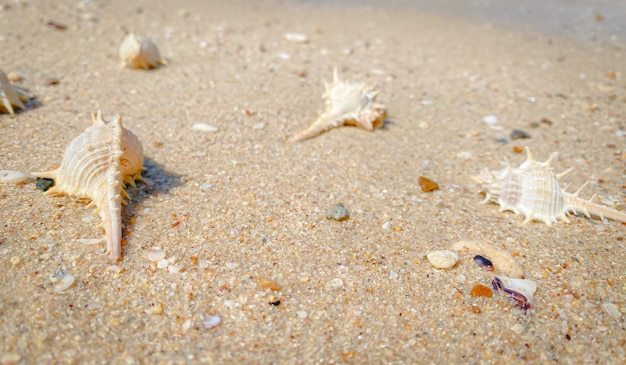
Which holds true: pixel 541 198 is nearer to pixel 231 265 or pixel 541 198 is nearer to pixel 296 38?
pixel 231 265

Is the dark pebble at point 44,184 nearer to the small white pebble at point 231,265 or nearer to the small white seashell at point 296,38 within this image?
the small white pebble at point 231,265

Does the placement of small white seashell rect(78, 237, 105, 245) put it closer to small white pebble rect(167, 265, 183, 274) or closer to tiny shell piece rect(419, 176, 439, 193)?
small white pebble rect(167, 265, 183, 274)

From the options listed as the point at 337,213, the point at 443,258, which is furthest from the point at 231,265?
the point at 443,258

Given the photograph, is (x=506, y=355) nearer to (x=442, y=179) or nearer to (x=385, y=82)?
(x=442, y=179)

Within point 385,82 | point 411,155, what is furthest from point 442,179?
point 385,82

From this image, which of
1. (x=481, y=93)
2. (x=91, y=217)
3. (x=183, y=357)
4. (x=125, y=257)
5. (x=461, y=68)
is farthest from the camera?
(x=461, y=68)

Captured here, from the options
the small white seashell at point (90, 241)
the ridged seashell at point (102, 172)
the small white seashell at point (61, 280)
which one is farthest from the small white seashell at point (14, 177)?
the small white seashell at point (61, 280)
